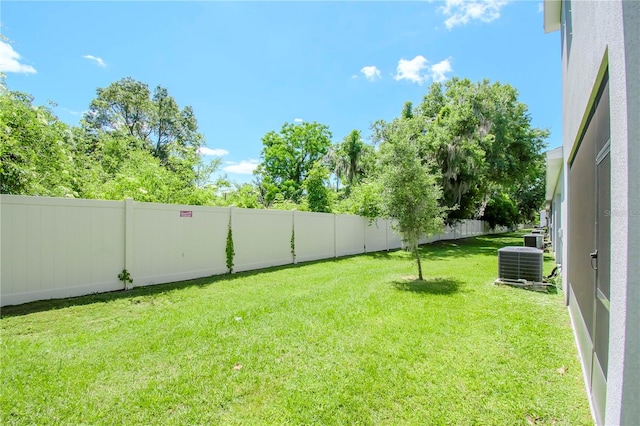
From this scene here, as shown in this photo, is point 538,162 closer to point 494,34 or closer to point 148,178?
point 494,34

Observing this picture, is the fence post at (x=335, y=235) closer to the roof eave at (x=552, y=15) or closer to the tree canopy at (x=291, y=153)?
the roof eave at (x=552, y=15)

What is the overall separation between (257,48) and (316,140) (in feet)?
82.1

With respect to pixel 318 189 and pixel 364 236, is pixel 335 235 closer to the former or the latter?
pixel 364 236

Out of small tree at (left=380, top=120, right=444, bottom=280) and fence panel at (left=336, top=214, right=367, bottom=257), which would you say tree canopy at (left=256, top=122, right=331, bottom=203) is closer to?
fence panel at (left=336, top=214, right=367, bottom=257)

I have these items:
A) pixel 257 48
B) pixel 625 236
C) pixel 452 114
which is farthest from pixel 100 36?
pixel 452 114

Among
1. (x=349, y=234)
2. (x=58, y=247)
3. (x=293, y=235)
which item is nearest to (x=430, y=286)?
(x=293, y=235)

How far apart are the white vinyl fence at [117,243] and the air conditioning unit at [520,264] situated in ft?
21.8

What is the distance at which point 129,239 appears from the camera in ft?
22.0

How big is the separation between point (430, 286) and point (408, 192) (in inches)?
91.4

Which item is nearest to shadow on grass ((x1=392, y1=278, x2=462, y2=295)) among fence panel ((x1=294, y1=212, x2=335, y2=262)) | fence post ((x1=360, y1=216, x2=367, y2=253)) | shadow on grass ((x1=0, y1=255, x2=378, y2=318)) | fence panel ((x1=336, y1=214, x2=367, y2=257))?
shadow on grass ((x1=0, y1=255, x2=378, y2=318))

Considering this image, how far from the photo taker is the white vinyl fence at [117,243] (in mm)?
5262

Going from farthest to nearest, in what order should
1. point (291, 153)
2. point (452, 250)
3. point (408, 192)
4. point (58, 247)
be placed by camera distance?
1. point (291, 153)
2. point (452, 250)
3. point (408, 192)
4. point (58, 247)

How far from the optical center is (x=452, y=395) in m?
2.77

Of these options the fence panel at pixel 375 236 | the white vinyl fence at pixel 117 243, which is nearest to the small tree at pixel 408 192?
the white vinyl fence at pixel 117 243
